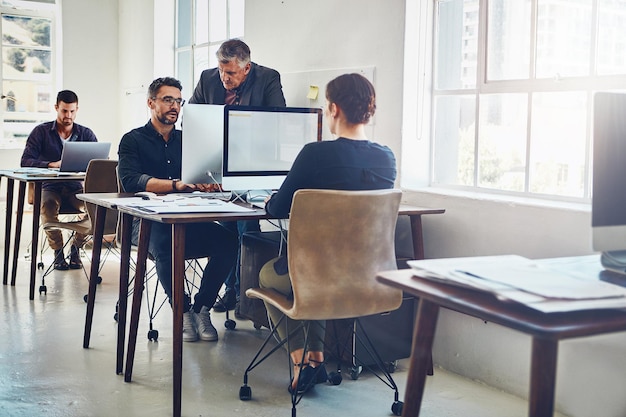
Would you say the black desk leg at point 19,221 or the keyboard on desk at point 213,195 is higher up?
the keyboard on desk at point 213,195

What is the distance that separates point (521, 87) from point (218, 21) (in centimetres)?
317

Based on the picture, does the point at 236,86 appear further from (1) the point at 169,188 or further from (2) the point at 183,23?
(2) the point at 183,23

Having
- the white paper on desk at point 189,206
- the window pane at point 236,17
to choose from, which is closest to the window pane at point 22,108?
the window pane at point 236,17

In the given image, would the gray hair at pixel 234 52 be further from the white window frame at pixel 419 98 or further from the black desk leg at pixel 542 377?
the black desk leg at pixel 542 377

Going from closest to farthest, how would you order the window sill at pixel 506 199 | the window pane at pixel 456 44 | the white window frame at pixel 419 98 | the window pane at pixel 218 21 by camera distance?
1. the window sill at pixel 506 199
2. the window pane at pixel 456 44
3. the white window frame at pixel 419 98
4. the window pane at pixel 218 21

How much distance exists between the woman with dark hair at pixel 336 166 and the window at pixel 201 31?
2.87m

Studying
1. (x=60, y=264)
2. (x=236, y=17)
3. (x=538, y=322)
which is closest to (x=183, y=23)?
(x=236, y=17)

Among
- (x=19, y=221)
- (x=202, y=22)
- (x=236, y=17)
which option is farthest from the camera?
(x=202, y=22)

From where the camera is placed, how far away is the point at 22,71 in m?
7.08

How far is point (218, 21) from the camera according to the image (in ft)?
19.4

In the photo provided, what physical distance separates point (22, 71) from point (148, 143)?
12.2 ft

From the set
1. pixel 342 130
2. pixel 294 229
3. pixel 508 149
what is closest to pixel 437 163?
pixel 508 149

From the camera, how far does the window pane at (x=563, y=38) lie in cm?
302

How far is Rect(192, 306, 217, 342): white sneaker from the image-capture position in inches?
153
